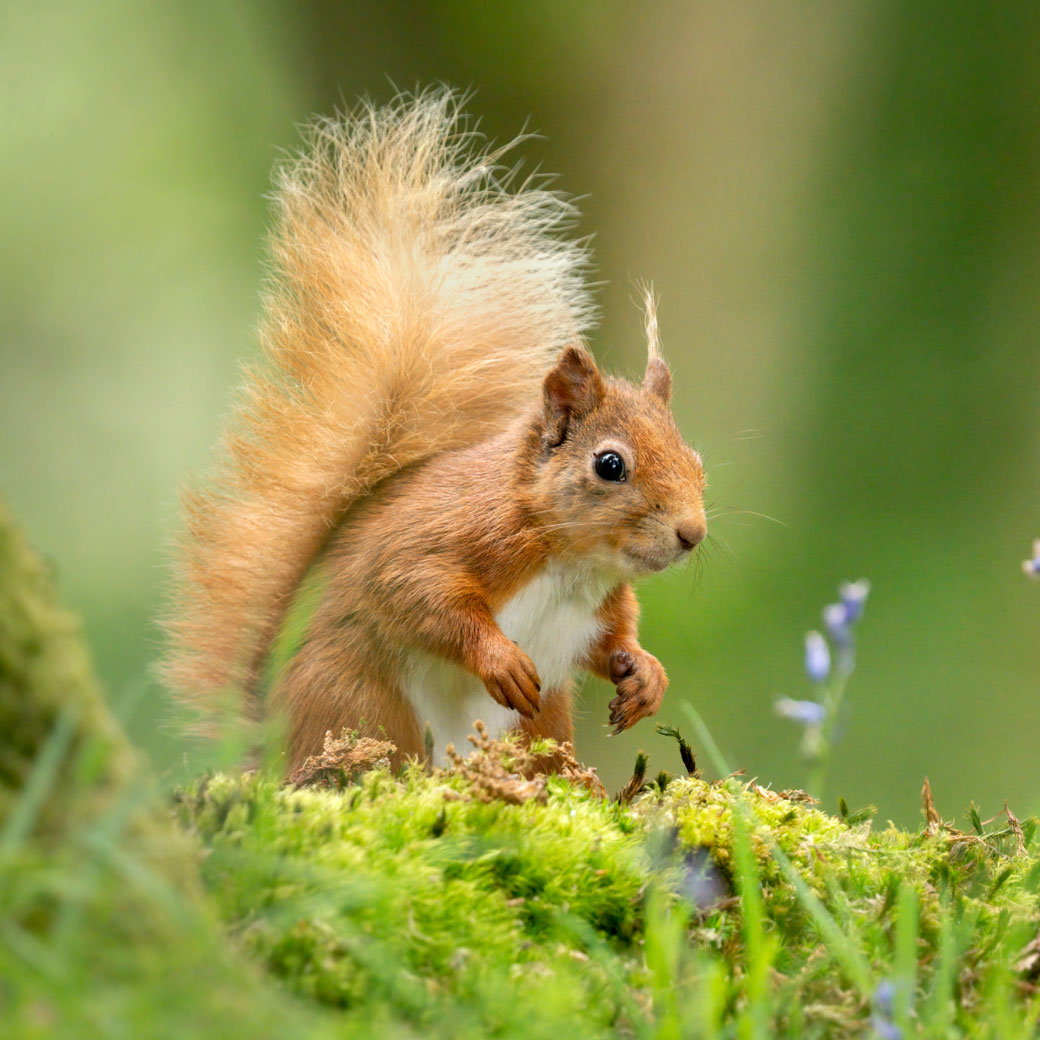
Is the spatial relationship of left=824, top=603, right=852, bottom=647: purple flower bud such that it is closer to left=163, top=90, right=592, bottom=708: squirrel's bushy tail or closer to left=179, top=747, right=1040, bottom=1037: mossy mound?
left=179, top=747, right=1040, bottom=1037: mossy mound

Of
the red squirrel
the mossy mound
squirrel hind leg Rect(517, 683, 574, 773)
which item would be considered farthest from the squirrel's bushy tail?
the mossy mound

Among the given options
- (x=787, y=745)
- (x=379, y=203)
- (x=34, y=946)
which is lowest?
(x=34, y=946)

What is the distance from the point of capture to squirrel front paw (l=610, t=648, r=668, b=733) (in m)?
2.52

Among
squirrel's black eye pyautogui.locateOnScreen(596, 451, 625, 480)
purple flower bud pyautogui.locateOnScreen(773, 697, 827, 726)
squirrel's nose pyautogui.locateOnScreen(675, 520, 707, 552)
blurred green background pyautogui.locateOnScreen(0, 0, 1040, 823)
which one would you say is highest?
blurred green background pyautogui.locateOnScreen(0, 0, 1040, 823)

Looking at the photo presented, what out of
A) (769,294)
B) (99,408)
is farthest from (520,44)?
(99,408)

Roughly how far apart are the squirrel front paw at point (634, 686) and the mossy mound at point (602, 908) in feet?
2.07

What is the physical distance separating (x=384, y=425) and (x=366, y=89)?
204 centimetres

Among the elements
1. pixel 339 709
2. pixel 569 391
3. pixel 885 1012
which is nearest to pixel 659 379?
pixel 569 391

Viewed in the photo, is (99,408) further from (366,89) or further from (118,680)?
(118,680)

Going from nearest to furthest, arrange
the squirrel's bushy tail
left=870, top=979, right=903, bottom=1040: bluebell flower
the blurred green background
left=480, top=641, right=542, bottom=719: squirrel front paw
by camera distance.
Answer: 1. left=870, top=979, right=903, bottom=1040: bluebell flower
2. left=480, top=641, right=542, bottom=719: squirrel front paw
3. the squirrel's bushy tail
4. the blurred green background

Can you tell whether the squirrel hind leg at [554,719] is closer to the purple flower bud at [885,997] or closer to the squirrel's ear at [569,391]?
the squirrel's ear at [569,391]

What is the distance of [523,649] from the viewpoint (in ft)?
8.56

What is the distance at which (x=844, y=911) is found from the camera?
4.88 feet

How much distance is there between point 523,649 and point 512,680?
270 mm
